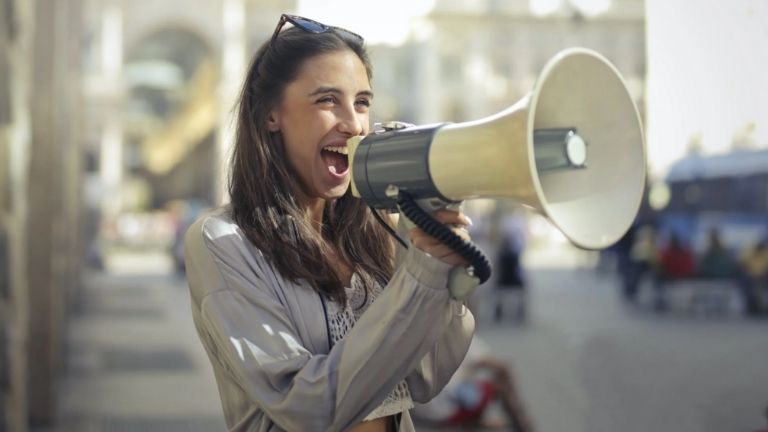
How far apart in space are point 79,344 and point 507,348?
4.66 metres

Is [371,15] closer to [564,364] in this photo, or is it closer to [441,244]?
[441,244]

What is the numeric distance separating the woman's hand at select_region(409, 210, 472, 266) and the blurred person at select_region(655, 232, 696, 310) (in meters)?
7.26

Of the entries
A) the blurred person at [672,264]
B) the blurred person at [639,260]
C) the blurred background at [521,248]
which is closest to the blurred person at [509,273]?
the blurred background at [521,248]

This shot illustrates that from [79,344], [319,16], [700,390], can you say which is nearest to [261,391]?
[319,16]

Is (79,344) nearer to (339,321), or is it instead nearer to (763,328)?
(763,328)

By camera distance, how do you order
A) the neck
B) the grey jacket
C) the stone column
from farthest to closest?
1. the stone column
2. the neck
3. the grey jacket

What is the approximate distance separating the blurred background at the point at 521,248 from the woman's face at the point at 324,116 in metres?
0.33

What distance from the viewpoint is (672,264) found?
9.71 m

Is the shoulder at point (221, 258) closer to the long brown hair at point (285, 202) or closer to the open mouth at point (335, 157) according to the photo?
the long brown hair at point (285, 202)

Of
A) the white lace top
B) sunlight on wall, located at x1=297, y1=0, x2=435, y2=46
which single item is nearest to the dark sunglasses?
the white lace top

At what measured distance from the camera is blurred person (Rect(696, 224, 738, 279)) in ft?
23.1

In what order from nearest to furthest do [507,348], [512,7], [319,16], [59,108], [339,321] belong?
[339,321] < [319,16] < [512,7] < [59,108] < [507,348]

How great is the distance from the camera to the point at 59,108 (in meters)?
8.83

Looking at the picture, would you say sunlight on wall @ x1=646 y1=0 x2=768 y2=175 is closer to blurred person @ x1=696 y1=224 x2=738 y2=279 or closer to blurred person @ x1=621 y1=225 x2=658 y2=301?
blurred person @ x1=696 y1=224 x2=738 y2=279
